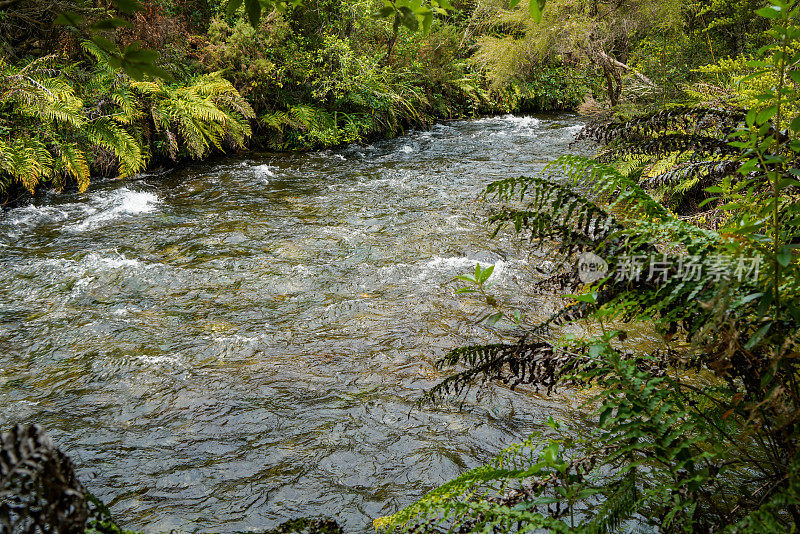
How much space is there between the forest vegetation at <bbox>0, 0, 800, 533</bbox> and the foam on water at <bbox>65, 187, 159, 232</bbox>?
442 mm

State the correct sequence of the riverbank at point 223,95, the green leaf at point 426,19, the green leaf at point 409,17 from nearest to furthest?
the green leaf at point 409,17 → the green leaf at point 426,19 → the riverbank at point 223,95

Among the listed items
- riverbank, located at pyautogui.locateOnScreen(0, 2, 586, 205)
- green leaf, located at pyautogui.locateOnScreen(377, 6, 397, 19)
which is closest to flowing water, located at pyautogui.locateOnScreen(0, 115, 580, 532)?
riverbank, located at pyautogui.locateOnScreen(0, 2, 586, 205)

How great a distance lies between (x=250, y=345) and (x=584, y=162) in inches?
116

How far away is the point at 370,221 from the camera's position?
6.71 meters

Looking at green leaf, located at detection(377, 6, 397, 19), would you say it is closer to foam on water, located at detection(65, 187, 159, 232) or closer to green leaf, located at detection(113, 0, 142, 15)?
green leaf, located at detection(113, 0, 142, 15)

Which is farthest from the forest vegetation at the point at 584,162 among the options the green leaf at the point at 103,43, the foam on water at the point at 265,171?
the foam on water at the point at 265,171

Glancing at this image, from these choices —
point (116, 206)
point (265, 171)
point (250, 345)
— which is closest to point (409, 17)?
point (250, 345)

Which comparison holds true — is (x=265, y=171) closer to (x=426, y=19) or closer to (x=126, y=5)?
(x=426, y=19)

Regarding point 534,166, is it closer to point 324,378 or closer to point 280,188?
point 280,188

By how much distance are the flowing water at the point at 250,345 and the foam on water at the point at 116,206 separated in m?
0.04

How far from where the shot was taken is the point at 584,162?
2.25m

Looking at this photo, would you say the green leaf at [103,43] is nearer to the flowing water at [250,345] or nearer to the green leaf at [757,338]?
the flowing water at [250,345]

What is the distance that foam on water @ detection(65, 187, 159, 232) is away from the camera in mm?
6613

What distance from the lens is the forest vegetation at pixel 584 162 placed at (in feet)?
5.37
